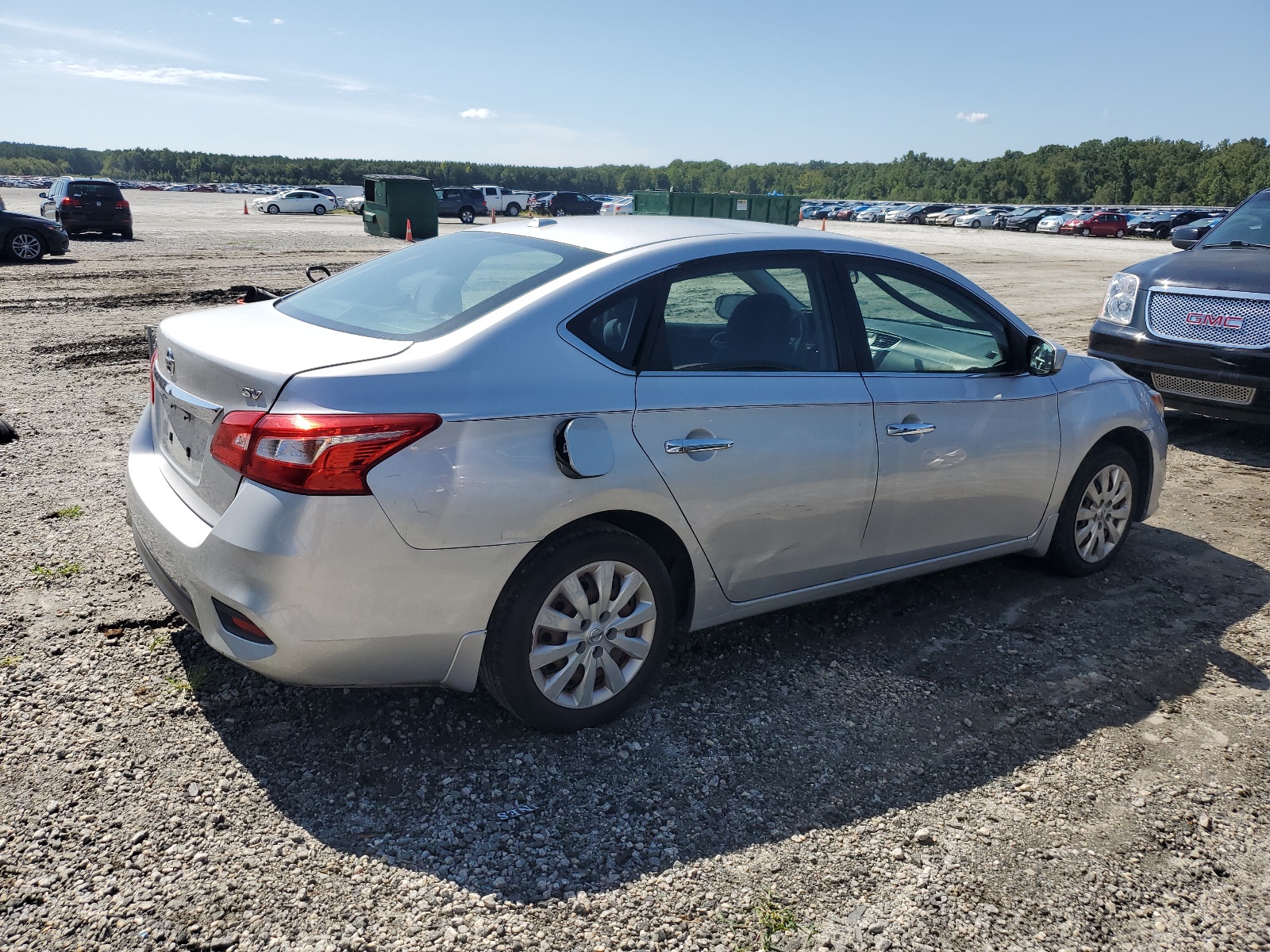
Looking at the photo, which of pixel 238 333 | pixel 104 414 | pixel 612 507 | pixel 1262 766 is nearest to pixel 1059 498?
pixel 1262 766

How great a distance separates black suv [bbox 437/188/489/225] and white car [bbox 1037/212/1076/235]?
34.0 m

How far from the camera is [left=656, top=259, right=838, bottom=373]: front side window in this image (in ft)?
11.5

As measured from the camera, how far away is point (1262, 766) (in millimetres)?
3389

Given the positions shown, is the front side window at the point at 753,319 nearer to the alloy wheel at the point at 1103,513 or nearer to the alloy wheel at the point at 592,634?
the alloy wheel at the point at 592,634

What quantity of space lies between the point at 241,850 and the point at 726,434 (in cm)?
192

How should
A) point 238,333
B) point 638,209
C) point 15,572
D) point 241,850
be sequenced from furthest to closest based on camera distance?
point 638,209 → point 15,572 → point 238,333 → point 241,850

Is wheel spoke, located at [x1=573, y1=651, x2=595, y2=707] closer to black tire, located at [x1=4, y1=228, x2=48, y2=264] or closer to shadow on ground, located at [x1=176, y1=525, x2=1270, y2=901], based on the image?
shadow on ground, located at [x1=176, y1=525, x2=1270, y2=901]

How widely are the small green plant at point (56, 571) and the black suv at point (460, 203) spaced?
45.4m

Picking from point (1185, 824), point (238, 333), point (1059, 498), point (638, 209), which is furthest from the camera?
point (638, 209)

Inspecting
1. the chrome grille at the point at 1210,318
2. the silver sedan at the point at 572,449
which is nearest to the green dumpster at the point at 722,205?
the chrome grille at the point at 1210,318

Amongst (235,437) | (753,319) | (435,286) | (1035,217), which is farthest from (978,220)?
(235,437)

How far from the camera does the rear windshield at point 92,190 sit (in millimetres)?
24641

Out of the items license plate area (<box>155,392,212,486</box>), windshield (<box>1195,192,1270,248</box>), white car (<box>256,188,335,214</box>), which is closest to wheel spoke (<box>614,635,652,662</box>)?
license plate area (<box>155,392,212,486</box>)

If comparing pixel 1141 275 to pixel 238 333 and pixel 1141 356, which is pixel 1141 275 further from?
pixel 238 333
